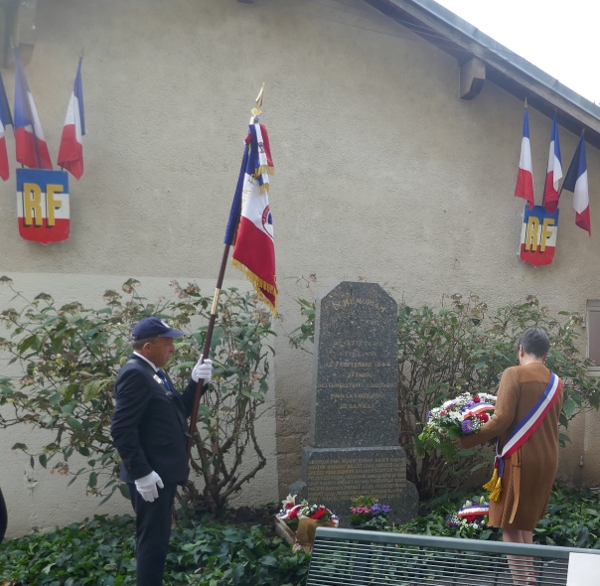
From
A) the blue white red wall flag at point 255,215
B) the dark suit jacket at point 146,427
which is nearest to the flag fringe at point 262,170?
the blue white red wall flag at point 255,215

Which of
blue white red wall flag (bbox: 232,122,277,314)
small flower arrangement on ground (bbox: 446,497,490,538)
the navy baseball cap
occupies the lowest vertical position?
small flower arrangement on ground (bbox: 446,497,490,538)

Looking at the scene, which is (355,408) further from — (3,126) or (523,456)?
(3,126)

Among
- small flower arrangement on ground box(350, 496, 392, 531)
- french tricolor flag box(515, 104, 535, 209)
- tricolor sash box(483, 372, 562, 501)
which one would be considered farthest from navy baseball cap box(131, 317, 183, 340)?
french tricolor flag box(515, 104, 535, 209)

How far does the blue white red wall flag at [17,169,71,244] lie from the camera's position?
20.6ft

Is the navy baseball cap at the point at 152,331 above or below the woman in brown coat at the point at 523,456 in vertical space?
above

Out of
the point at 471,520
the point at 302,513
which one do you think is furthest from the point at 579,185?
the point at 302,513

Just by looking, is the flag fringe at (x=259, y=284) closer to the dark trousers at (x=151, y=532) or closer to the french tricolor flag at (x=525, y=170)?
the dark trousers at (x=151, y=532)

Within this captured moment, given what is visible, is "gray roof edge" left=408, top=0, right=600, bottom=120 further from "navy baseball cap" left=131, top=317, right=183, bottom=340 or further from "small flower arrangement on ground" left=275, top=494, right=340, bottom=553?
"small flower arrangement on ground" left=275, top=494, right=340, bottom=553

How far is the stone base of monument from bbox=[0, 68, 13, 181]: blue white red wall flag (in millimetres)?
3448

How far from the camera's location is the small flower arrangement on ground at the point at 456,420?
4477 mm

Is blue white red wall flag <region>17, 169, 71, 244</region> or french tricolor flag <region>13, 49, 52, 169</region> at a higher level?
french tricolor flag <region>13, 49, 52, 169</region>

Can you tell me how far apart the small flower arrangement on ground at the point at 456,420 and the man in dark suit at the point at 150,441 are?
5.39 feet

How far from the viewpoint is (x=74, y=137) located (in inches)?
249

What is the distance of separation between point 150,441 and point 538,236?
5694 mm
